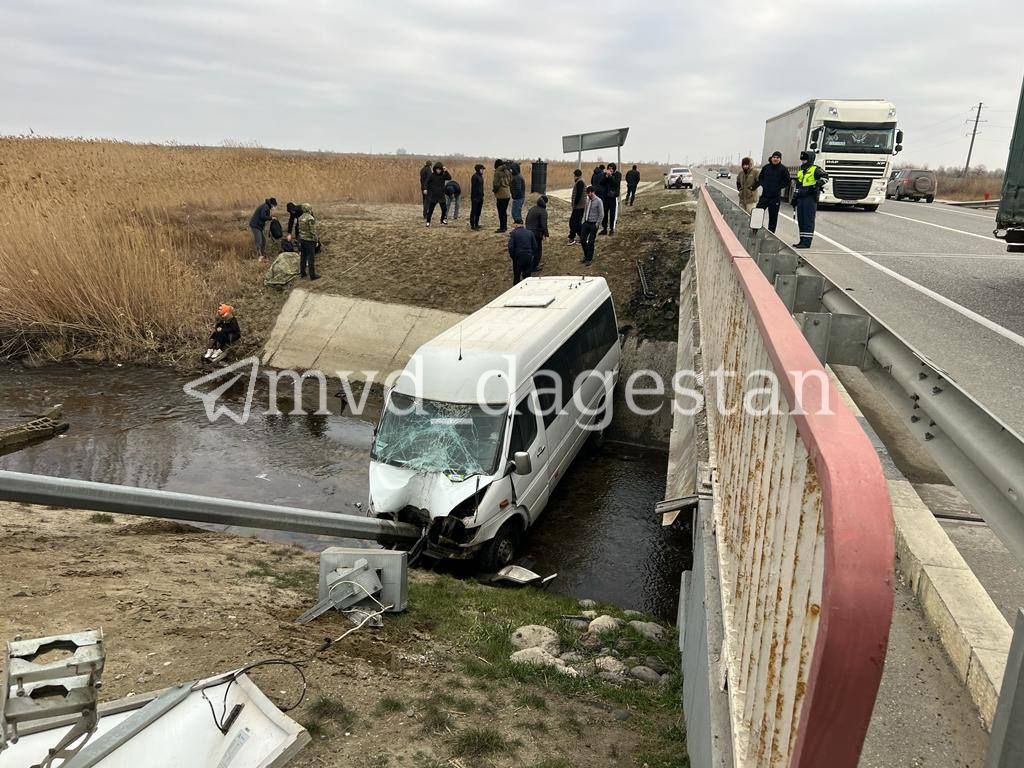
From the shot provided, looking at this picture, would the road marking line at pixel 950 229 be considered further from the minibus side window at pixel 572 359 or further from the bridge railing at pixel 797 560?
the bridge railing at pixel 797 560

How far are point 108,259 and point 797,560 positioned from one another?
17.6m

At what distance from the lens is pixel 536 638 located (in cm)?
617

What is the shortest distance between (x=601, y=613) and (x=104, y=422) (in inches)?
441

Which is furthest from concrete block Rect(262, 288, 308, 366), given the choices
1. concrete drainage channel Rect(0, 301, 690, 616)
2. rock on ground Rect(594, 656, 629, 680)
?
rock on ground Rect(594, 656, 629, 680)

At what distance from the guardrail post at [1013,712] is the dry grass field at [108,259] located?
17883mm

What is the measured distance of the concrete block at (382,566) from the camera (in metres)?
6.14

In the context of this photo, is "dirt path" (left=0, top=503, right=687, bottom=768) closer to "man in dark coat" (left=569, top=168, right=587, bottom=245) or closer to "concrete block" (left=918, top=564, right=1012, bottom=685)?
"concrete block" (left=918, top=564, right=1012, bottom=685)

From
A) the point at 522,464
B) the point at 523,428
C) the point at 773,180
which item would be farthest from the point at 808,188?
the point at 522,464

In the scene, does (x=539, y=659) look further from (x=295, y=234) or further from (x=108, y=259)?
(x=295, y=234)

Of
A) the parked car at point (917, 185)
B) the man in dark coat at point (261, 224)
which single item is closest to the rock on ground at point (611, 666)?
the man in dark coat at point (261, 224)

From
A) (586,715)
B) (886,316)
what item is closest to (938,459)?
(586,715)

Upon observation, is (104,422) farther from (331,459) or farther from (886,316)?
(886,316)

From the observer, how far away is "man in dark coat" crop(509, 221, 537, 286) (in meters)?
15.3

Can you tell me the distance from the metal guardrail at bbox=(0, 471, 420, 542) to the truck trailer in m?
9.12
